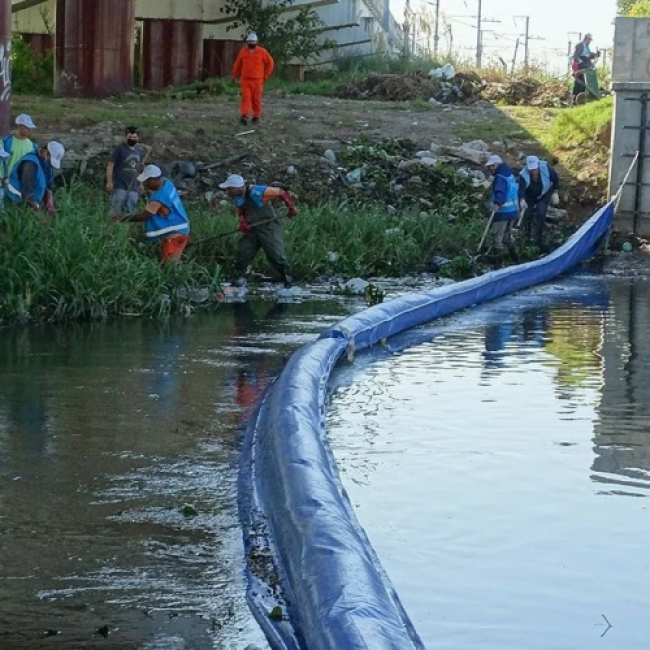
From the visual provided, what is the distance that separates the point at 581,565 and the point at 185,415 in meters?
3.78

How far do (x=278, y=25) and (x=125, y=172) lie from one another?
1717cm

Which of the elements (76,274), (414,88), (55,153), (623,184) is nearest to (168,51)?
(414,88)

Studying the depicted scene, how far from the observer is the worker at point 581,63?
32.0 m

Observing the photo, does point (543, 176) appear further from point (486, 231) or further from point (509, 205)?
point (486, 231)

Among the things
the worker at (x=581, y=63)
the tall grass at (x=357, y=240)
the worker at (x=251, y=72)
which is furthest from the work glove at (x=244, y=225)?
the worker at (x=581, y=63)

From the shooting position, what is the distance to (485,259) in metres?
20.7

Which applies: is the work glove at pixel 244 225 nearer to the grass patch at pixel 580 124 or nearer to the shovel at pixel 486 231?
the shovel at pixel 486 231

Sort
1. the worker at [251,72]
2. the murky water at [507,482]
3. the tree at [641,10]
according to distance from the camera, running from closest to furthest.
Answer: the murky water at [507,482] → the worker at [251,72] → the tree at [641,10]

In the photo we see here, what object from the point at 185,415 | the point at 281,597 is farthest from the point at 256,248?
the point at 281,597

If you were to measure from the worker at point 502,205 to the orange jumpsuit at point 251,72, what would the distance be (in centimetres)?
561

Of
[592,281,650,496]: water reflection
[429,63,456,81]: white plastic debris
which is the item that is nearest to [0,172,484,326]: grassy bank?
[592,281,650,496]: water reflection

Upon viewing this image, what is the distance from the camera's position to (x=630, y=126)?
23.7 metres

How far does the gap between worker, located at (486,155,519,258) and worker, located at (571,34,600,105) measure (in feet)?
38.8

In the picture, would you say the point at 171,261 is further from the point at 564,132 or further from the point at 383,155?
the point at 564,132
